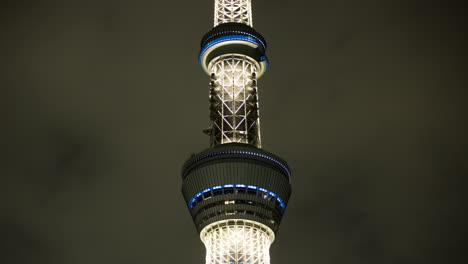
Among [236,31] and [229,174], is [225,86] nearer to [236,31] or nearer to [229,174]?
[236,31]

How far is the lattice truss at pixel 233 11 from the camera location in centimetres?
14525

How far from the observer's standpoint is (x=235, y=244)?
381 ft

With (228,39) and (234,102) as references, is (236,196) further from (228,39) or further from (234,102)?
(228,39)

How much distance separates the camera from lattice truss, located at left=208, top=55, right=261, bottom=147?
12925 centimetres

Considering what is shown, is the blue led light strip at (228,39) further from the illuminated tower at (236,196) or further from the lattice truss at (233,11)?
the illuminated tower at (236,196)

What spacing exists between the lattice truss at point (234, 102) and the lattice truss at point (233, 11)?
9974 millimetres

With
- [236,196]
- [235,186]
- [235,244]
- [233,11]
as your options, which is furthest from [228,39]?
[235,244]

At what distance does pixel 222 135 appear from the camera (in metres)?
129

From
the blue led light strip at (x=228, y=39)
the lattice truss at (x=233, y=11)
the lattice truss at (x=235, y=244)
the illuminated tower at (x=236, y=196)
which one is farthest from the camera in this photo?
the lattice truss at (x=233, y=11)

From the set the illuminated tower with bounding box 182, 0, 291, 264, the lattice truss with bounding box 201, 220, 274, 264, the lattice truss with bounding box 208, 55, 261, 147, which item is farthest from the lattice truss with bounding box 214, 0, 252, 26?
the lattice truss with bounding box 201, 220, 274, 264

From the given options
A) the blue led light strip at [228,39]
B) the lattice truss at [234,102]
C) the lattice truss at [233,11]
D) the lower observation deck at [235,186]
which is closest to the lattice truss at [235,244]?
the lower observation deck at [235,186]

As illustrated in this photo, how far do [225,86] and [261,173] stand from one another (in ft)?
81.5

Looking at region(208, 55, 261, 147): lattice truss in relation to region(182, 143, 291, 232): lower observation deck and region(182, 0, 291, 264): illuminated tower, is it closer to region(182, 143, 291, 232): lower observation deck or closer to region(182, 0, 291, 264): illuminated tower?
region(182, 0, 291, 264): illuminated tower

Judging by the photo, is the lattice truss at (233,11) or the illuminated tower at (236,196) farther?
the lattice truss at (233,11)
